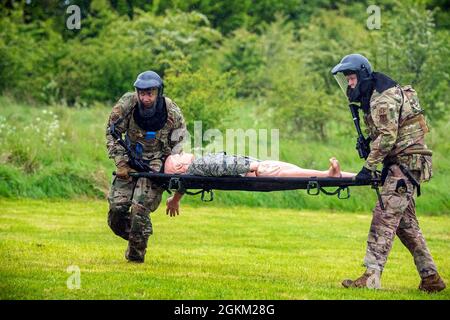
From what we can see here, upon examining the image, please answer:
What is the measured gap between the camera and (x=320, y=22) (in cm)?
3969

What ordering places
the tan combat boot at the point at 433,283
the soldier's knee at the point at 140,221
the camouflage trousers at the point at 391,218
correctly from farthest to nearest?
the soldier's knee at the point at 140,221, the tan combat boot at the point at 433,283, the camouflage trousers at the point at 391,218

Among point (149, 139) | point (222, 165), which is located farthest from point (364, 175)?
point (149, 139)

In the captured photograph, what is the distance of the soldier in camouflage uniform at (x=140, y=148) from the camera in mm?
12875

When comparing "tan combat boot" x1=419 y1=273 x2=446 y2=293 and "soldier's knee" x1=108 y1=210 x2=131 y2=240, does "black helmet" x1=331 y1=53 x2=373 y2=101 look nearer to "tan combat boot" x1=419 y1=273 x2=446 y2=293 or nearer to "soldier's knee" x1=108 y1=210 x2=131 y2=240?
"tan combat boot" x1=419 y1=273 x2=446 y2=293

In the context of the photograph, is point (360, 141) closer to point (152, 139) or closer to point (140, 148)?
point (152, 139)

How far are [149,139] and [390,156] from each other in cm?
317

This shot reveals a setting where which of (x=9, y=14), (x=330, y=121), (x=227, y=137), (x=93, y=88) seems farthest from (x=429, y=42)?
(x=9, y=14)

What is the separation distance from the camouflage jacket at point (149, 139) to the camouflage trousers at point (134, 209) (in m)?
0.34

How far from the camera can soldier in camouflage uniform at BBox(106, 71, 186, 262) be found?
12.9 m

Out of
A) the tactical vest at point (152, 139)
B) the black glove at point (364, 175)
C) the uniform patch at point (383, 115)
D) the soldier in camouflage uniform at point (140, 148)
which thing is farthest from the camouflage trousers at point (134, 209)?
the uniform patch at point (383, 115)

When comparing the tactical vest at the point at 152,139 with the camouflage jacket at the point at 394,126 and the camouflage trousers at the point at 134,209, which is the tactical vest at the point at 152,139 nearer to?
Answer: the camouflage trousers at the point at 134,209

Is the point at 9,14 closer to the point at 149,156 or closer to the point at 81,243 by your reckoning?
the point at 81,243

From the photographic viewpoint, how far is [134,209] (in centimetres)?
1287

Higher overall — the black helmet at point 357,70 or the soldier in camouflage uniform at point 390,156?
the black helmet at point 357,70
